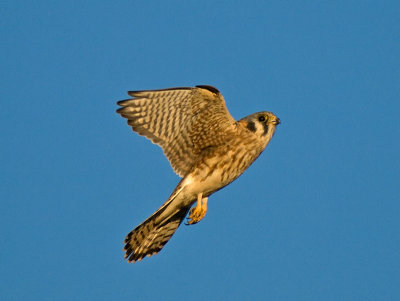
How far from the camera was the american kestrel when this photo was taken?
32.7 feet

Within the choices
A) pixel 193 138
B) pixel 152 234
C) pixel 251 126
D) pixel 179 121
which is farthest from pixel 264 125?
pixel 152 234

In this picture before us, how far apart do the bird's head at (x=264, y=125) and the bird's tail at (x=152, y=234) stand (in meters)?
1.25

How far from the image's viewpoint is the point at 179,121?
33.3 ft

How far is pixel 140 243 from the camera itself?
10.4 meters

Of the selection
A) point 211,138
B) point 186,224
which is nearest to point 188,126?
point 211,138

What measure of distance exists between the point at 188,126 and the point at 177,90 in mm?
579

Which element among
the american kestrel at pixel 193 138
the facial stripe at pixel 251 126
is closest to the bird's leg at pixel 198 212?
the american kestrel at pixel 193 138

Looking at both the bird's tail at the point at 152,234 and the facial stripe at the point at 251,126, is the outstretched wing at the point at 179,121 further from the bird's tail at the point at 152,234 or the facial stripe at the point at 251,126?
the bird's tail at the point at 152,234

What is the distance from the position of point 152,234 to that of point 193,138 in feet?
4.63

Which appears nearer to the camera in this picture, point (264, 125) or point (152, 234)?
point (264, 125)

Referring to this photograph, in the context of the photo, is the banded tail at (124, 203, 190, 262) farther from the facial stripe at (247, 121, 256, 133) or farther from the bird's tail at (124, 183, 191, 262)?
the facial stripe at (247, 121, 256, 133)

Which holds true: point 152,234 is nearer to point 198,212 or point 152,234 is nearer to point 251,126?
point 198,212

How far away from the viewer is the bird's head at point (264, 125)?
10141mm

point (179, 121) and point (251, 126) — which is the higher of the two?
point (179, 121)
